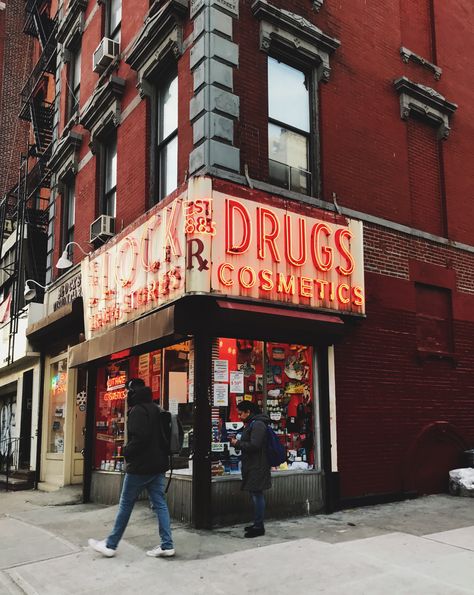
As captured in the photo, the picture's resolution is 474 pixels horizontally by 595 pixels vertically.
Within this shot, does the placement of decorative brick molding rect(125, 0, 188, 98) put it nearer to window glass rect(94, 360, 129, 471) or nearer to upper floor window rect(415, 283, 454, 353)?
window glass rect(94, 360, 129, 471)

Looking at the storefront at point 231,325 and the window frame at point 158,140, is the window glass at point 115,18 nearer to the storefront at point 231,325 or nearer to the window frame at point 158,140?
the window frame at point 158,140

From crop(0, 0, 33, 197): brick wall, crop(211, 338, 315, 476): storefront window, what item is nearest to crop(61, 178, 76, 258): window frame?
crop(211, 338, 315, 476): storefront window

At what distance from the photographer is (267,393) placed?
9414 mm

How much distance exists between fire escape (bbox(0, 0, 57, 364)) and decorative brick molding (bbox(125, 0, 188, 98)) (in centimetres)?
658

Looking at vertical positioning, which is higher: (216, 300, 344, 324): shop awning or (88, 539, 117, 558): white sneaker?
(216, 300, 344, 324): shop awning

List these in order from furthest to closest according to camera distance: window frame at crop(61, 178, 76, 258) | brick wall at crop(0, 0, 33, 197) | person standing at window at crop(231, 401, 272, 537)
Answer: brick wall at crop(0, 0, 33, 197)
window frame at crop(61, 178, 76, 258)
person standing at window at crop(231, 401, 272, 537)

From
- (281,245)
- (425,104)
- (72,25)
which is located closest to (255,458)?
Result: (281,245)

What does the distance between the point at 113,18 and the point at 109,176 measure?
365cm

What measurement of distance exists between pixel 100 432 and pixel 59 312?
285 cm

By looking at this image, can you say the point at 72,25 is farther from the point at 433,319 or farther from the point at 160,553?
the point at 160,553

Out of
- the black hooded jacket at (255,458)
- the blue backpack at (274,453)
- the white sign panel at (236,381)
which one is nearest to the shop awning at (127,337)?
the white sign panel at (236,381)

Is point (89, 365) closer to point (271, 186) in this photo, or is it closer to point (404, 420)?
point (271, 186)

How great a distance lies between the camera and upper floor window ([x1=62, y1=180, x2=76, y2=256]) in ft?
48.4

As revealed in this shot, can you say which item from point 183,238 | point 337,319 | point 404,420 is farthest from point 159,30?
point 404,420
